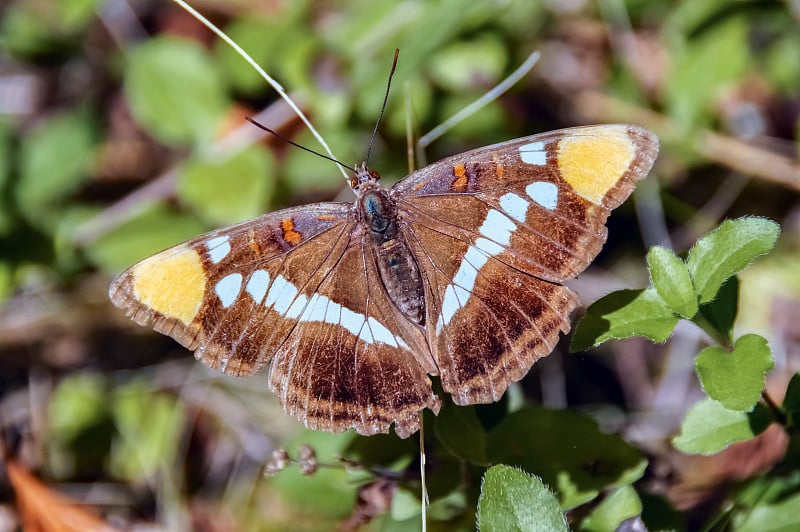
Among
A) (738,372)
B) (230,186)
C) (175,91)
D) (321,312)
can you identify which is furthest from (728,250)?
(175,91)

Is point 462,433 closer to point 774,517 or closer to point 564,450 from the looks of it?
point 564,450

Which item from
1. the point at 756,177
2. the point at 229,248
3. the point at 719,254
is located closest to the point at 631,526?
the point at 719,254

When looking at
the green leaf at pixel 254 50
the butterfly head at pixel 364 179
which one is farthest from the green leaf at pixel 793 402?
the green leaf at pixel 254 50

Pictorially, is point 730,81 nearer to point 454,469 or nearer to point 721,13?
point 721,13

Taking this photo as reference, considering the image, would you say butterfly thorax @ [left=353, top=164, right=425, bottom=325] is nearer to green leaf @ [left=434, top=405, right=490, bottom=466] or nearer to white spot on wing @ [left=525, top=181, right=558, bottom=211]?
green leaf @ [left=434, top=405, right=490, bottom=466]

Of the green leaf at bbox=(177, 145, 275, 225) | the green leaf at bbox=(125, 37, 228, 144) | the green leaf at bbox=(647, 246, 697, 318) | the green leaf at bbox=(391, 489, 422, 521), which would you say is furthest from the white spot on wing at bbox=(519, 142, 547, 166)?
the green leaf at bbox=(125, 37, 228, 144)

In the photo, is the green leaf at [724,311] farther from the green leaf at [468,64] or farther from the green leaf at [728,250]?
the green leaf at [468,64]
